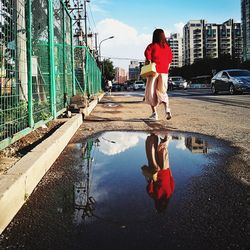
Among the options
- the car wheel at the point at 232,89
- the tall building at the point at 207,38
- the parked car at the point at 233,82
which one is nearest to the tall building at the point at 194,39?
the tall building at the point at 207,38

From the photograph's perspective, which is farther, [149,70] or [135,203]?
[149,70]

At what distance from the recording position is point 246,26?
106750 millimetres

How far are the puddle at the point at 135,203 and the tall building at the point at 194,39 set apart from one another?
13441cm

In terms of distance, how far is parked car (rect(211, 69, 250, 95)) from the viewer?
17734mm

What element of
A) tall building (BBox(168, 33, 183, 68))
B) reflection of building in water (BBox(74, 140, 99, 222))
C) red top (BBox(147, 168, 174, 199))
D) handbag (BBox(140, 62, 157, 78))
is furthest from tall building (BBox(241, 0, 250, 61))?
red top (BBox(147, 168, 174, 199))

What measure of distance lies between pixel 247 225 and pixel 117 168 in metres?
1.71

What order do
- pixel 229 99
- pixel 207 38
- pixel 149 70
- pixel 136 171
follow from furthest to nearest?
pixel 207 38 → pixel 229 99 → pixel 149 70 → pixel 136 171

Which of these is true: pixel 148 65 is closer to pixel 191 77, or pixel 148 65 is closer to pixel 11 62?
pixel 11 62

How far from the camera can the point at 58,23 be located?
6992mm

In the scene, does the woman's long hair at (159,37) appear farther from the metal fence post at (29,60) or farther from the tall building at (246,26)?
the tall building at (246,26)

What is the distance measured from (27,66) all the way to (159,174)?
2296 mm

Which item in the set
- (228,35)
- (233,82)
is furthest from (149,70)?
(228,35)

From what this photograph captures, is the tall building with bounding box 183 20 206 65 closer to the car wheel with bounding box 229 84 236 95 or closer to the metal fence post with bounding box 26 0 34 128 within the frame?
the car wheel with bounding box 229 84 236 95

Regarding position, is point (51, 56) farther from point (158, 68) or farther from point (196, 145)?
point (196, 145)
